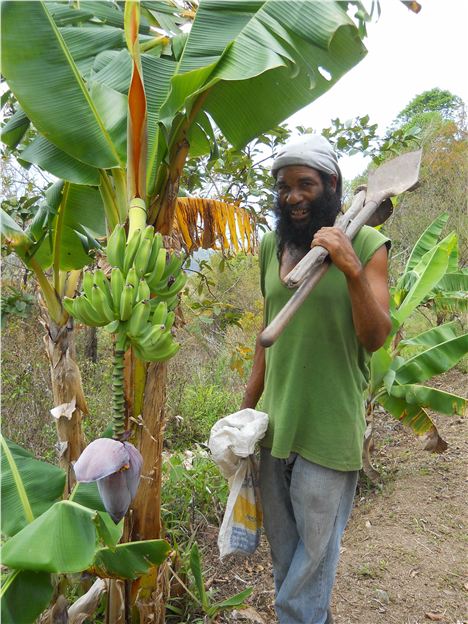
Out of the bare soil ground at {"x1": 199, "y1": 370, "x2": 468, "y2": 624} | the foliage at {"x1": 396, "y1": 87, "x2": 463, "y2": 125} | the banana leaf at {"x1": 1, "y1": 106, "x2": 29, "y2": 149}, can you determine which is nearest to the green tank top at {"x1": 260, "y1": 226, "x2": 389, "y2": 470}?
the bare soil ground at {"x1": 199, "y1": 370, "x2": 468, "y2": 624}

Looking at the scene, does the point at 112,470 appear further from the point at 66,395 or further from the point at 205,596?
the point at 205,596

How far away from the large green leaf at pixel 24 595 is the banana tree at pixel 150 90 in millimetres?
369

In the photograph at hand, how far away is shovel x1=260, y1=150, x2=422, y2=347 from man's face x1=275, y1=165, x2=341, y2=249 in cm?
7

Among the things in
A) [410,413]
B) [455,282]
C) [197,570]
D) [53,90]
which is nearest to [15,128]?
[53,90]

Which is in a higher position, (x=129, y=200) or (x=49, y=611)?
(x=129, y=200)

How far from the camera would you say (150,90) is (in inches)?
67.0

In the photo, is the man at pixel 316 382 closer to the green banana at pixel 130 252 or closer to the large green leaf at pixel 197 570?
the large green leaf at pixel 197 570

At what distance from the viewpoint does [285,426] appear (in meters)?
1.68

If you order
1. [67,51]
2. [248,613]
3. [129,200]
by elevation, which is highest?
[67,51]

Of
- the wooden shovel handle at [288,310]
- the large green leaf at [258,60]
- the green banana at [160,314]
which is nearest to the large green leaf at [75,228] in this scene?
the large green leaf at [258,60]

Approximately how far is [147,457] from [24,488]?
382 millimetres

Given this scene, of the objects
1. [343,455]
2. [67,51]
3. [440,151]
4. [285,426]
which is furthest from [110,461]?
[440,151]

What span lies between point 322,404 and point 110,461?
843 millimetres

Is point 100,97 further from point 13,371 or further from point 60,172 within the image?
point 13,371
